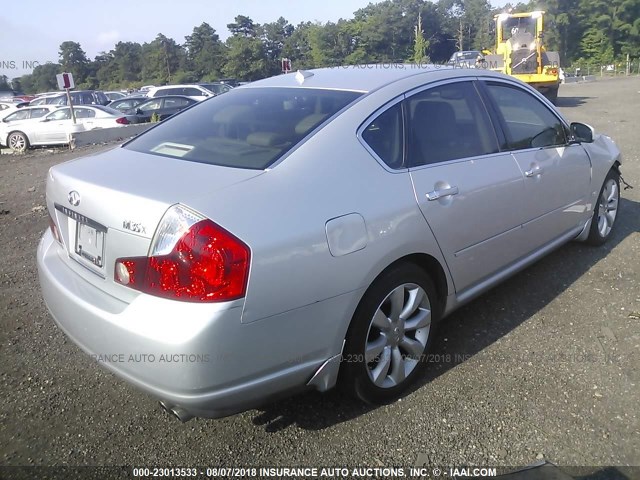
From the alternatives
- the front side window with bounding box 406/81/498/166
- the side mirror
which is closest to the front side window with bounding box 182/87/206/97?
the side mirror

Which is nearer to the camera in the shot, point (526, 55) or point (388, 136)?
point (388, 136)

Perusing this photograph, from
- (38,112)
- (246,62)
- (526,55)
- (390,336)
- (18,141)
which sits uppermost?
(246,62)

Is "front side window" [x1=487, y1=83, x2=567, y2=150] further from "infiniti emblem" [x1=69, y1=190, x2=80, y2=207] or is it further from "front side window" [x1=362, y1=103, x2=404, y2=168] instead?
"infiniti emblem" [x1=69, y1=190, x2=80, y2=207]

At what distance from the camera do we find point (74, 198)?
8.12 ft

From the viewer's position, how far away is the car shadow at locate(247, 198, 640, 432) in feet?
9.02

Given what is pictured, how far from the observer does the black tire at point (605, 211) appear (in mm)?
4703

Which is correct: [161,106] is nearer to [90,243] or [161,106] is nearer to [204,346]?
[90,243]

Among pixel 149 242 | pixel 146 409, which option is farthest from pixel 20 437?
pixel 149 242

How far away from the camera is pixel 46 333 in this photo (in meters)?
3.60

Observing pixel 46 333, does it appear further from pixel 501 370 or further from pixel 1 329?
pixel 501 370

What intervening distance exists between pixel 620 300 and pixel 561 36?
74.1 metres

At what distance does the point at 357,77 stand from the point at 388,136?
629 millimetres

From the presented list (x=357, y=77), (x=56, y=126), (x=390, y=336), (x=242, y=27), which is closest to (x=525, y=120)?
(x=357, y=77)

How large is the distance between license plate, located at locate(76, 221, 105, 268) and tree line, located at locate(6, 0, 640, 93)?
121 ft
